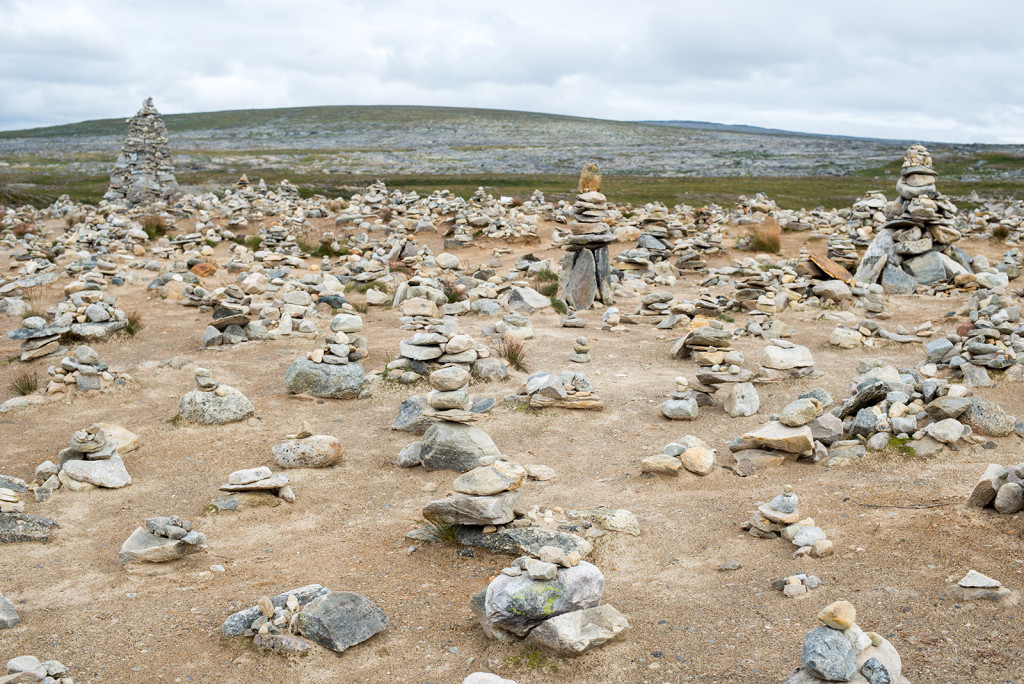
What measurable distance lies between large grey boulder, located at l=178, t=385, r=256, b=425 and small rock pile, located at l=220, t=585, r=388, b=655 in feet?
16.3

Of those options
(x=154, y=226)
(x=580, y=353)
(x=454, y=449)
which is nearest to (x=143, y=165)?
(x=154, y=226)

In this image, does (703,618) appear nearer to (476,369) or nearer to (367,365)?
(476,369)

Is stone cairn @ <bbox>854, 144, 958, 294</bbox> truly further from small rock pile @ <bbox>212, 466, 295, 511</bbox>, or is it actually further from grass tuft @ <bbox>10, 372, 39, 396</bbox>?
grass tuft @ <bbox>10, 372, 39, 396</bbox>

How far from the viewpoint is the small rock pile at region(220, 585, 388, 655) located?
512cm

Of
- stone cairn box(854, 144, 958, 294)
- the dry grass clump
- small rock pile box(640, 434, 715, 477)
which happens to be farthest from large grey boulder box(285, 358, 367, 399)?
the dry grass clump

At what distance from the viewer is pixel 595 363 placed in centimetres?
1288

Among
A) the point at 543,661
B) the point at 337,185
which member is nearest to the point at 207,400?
the point at 543,661

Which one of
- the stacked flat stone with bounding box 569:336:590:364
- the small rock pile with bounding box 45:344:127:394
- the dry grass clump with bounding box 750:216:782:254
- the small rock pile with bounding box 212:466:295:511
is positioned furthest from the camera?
the dry grass clump with bounding box 750:216:782:254

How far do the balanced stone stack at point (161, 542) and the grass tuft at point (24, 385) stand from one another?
5457mm

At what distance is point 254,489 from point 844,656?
225 inches

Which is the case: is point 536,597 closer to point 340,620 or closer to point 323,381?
point 340,620

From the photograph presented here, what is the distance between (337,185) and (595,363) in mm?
39199

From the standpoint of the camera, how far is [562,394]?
1042cm

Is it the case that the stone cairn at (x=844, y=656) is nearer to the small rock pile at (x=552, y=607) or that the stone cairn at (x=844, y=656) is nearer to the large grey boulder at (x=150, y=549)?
the small rock pile at (x=552, y=607)
